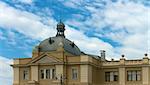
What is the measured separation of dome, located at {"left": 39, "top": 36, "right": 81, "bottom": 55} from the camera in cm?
9704

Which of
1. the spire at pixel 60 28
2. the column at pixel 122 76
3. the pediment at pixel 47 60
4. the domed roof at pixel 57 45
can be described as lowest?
the column at pixel 122 76

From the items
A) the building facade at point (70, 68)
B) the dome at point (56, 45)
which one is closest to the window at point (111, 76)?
the building facade at point (70, 68)

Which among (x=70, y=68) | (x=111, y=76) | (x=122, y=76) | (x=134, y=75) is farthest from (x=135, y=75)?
(x=70, y=68)

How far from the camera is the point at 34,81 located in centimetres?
9494

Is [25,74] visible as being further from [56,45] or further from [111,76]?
[111,76]

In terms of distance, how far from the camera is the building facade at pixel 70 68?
9375 centimetres

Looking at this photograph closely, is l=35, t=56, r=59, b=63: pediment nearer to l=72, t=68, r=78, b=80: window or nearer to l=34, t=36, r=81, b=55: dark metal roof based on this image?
l=34, t=36, r=81, b=55: dark metal roof

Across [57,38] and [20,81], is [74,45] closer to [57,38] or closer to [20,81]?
[57,38]

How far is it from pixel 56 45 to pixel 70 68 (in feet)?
17.7

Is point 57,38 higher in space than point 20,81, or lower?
higher

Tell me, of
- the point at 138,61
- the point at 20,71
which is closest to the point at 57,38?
the point at 20,71

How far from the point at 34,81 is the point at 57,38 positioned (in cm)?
946

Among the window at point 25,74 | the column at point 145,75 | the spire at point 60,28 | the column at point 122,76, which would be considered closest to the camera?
the column at point 145,75

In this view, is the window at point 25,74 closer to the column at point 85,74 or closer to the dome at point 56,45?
the dome at point 56,45
